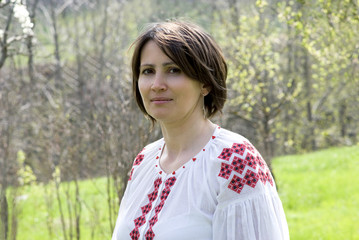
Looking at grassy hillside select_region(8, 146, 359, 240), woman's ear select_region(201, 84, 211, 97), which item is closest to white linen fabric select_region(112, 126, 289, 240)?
woman's ear select_region(201, 84, 211, 97)

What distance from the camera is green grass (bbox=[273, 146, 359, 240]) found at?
705 cm

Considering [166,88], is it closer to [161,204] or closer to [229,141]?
[229,141]

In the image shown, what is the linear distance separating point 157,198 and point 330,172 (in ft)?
32.6

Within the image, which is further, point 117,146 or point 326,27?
point 326,27

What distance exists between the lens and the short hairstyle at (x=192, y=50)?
1.95 m

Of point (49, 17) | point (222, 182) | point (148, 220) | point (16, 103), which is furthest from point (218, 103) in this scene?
point (49, 17)

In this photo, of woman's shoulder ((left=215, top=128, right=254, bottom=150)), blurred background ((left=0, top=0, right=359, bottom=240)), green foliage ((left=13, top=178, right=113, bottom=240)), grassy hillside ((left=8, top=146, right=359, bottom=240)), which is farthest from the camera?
green foliage ((left=13, top=178, right=113, bottom=240))

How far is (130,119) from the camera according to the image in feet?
16.3

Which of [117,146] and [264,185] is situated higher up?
[264,185]

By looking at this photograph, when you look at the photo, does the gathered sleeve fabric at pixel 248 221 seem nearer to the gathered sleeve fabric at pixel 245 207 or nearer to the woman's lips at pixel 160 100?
the gathered sleeve fabric at pixel 245 207

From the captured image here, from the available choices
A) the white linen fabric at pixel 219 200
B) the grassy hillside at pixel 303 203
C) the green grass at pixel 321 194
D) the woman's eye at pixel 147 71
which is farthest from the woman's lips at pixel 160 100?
the green grass at pixel 321 194

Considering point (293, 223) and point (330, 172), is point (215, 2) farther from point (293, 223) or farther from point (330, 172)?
point (293, 223)

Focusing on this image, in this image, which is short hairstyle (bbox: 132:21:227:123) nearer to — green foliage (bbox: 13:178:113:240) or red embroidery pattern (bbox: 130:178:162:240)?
red embroidery pattern (bbox: 130:178:162:240)

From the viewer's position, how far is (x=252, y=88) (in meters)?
9.91
